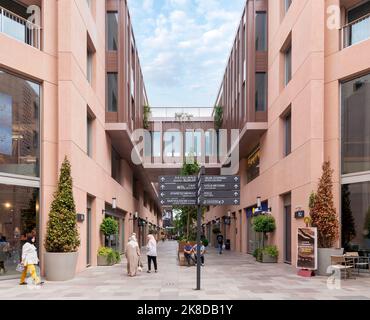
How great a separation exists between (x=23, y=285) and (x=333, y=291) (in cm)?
893

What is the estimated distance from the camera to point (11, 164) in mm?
15859

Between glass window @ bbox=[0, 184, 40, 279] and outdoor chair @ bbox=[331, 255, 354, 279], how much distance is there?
1014cm

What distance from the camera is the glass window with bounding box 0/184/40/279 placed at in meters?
15.3

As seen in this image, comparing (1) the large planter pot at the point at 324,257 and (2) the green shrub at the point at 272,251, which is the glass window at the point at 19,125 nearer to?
(1) the large planter pot at the point at 324,257

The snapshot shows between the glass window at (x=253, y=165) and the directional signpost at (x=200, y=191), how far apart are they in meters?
17.1

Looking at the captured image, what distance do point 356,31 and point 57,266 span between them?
13553 millimetres

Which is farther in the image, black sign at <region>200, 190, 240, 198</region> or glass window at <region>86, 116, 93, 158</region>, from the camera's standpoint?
glass window at <region>86, 116, 93, 158</region>

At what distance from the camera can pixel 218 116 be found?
43.8 metres

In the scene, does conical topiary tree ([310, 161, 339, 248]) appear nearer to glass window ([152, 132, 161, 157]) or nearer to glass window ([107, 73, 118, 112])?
glass window ([107, 73, 118, 112])

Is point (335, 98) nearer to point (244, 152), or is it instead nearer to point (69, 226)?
point (69, 226)

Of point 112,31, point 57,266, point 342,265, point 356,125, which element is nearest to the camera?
point 57,266

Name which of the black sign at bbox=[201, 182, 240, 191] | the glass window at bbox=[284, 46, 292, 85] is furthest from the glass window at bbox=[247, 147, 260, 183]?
the black sign at bbox=[201, 182, 240, 191]

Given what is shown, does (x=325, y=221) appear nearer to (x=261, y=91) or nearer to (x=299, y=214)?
(x=299, y=214)

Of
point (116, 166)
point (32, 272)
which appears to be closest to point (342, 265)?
point (32, 272)
